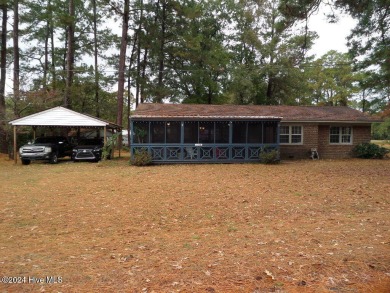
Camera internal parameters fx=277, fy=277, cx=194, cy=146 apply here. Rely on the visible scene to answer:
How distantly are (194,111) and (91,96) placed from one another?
54.0ft

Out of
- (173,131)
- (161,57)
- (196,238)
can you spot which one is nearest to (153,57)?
(161,57)

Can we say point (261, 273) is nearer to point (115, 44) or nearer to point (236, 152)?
point (236, 152)

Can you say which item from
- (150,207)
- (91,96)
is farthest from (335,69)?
(150,207)

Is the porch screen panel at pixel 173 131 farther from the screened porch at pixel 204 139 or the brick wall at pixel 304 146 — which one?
the brick wall at pixel 304 146

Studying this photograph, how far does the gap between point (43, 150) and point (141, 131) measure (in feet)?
18.6

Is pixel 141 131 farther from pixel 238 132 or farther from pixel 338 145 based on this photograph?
pixel 338 145

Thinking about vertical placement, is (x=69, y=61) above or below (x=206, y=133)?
above

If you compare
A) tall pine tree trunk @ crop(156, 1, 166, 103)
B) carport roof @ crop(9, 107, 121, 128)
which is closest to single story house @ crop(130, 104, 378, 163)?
carport roof @ crop(9, 107, 121, 128)

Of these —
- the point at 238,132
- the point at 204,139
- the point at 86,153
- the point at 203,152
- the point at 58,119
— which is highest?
the point at 58,119

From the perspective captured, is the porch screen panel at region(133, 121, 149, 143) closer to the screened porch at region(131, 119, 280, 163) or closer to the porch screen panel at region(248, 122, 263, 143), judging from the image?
the screened porch at region(131, 119, 280, 163)

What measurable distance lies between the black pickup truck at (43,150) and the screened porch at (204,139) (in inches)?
188

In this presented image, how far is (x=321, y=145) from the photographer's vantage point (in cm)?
1944

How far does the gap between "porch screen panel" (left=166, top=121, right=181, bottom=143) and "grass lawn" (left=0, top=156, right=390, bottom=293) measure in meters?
7.82

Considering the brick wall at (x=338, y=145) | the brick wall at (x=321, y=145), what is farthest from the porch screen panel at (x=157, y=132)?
the brick wall at (x=338, y=145)
